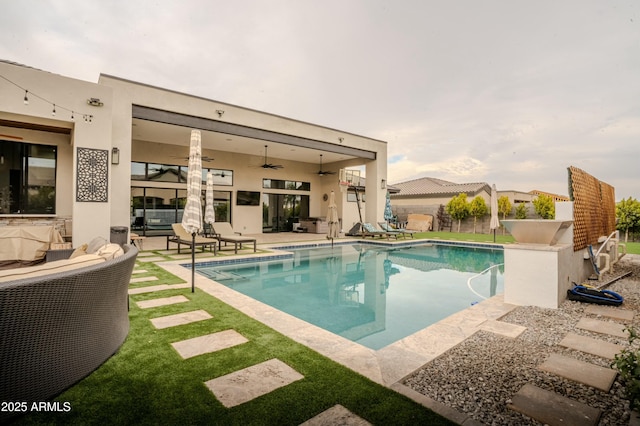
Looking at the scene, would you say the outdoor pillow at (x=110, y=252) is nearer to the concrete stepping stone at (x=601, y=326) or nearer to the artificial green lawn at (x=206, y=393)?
the artificial green lawn at (x=206, y=393)

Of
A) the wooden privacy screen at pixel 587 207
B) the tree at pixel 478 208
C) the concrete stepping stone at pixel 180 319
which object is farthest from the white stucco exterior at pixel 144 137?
the wooden privacy screen at pixel 587 207

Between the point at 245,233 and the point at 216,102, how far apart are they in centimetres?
709

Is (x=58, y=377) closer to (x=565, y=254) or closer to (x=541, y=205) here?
(x=565, y=254)

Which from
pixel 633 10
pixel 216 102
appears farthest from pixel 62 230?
pixel 633 10

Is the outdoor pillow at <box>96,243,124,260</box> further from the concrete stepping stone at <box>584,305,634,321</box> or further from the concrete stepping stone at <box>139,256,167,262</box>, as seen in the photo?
the concrete stepping stone at <box>584,305,634,321</box>

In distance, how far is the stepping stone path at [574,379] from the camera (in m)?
1.78

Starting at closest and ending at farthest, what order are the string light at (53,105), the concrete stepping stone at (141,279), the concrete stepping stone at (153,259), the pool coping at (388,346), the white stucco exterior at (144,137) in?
1. the pool coping at (388,346)
2. the concrete stepping stone at (141,279)
3. the string light at (53,105)
4. the white stucco exterior at (144,137)
5. the concrete stepping stone at (153,259)

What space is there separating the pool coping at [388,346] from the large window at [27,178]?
7.18m

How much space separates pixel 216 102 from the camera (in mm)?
9828

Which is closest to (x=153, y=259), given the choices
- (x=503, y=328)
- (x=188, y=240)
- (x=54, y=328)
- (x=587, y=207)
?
(x=188, y=240)

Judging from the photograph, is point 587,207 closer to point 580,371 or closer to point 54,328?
point 580,371

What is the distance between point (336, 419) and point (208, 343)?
1520 millimetres

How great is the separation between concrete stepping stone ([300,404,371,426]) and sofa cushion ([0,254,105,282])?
5.92 ft

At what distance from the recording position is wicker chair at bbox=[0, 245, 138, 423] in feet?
5.38
